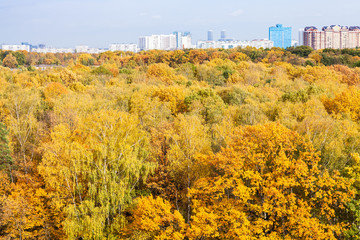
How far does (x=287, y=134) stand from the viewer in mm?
14727

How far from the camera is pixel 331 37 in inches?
4208

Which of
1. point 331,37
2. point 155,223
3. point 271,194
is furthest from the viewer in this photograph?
point 331,37

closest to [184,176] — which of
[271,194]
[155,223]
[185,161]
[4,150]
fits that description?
[185,161]

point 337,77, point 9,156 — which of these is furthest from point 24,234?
→ point 337,77

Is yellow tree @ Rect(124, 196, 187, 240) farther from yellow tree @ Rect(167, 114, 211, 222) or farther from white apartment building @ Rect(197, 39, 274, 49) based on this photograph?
white apartment building @ Rect(197, 39, 274, 49)

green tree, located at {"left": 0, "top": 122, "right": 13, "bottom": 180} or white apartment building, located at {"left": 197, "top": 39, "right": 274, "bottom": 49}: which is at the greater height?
white apartment building, located at {"left": 197, "top": 39, "right": 274, "bottom": 49}

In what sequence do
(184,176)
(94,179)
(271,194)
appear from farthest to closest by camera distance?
1. (184,176)
2. (94,179)
3. (271,194)

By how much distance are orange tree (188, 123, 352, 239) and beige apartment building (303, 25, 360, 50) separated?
105 meters

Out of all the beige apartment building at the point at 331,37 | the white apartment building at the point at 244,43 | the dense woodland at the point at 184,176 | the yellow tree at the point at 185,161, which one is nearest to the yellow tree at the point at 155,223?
the dense woodland at the point at 184,176

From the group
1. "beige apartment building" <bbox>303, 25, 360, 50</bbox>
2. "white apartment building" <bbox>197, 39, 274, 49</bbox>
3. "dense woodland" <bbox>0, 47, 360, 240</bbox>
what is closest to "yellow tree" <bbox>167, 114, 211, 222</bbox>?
"dense woodland" <bbox>0, 47, 360, 240</bbox>

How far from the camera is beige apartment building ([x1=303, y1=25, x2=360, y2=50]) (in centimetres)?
10675

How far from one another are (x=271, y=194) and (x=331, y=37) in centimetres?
11101

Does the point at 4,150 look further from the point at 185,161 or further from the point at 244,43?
the point at 244,43

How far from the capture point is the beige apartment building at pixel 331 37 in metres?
107
